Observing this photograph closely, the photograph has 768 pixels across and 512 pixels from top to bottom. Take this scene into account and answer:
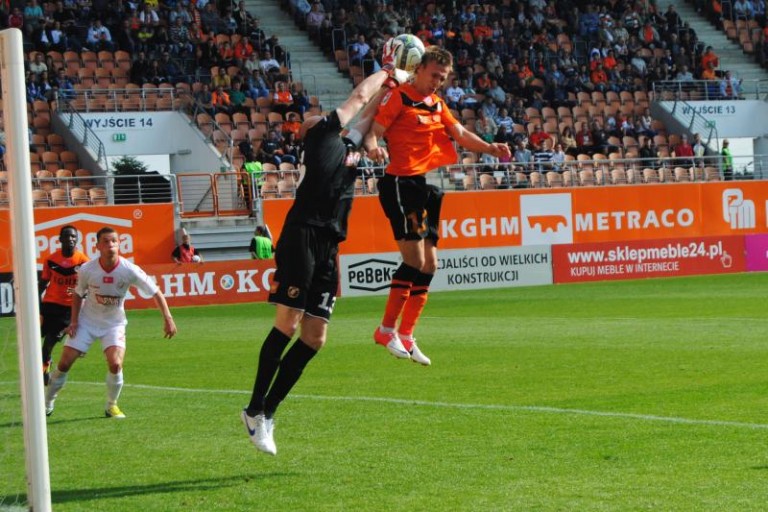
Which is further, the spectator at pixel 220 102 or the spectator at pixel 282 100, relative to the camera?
the spectator at pixel 282 100

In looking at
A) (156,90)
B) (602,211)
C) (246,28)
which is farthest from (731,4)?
(156,90)

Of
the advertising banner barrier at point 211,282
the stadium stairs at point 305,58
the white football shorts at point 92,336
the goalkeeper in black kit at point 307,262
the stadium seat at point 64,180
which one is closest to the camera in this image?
the goalkeeper in black kit at point 307,262

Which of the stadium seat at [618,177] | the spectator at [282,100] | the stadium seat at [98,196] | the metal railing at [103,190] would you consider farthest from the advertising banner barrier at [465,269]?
the spectator at [282,100]

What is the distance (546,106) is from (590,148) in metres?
1.98

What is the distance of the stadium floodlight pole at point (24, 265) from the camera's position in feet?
18.8

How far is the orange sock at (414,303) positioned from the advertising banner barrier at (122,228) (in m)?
18.3

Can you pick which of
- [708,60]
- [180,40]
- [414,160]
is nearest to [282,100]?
[180,40]

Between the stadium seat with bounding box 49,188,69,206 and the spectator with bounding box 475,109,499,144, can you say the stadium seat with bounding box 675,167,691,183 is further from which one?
the stadium seat with bounding box 49,188,69,206

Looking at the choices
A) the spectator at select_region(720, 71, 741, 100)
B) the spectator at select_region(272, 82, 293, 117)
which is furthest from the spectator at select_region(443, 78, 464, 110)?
the spectator at select_region(720, 71, 741, 100)

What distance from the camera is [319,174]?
27.0 ft

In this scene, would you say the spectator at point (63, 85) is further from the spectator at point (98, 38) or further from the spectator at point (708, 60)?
the spectator at point (708, 60)

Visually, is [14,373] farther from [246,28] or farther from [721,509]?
[246,28]

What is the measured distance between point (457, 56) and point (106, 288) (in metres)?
28.0

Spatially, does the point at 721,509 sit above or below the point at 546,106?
below
